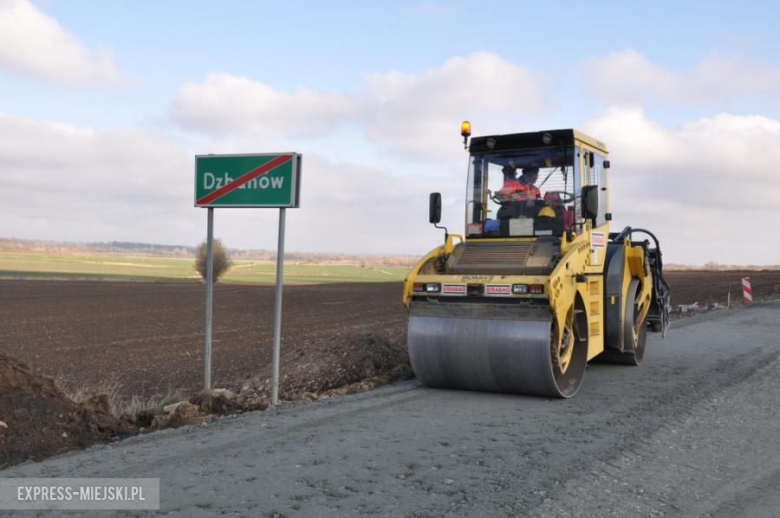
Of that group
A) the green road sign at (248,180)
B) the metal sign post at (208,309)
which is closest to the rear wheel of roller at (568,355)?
the green road sign at (248,180)

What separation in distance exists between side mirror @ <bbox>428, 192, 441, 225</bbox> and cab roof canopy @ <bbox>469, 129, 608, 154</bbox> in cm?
85

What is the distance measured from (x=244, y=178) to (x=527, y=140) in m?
3.75

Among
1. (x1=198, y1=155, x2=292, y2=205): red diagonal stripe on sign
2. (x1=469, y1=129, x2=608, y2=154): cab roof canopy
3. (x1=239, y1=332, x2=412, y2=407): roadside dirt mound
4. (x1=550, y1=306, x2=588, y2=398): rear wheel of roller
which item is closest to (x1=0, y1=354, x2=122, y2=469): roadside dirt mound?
(x1=198, y1=155, x2=292, y2=205): red diagonal stripe on sign

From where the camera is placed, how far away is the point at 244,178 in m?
7.49

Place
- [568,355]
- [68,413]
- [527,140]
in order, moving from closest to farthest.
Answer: [68,413] → [568,355] → [527,140]

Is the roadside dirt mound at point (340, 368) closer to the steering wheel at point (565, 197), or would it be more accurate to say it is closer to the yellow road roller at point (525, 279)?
the yellow road roller at point (525, 279)

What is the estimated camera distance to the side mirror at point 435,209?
29.7ft

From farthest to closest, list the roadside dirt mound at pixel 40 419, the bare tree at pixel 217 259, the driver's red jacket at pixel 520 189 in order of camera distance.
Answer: the bare tree at pixel 217 259
the driver's red jacket at pixel 520 189
the roadside dirt mound at pixel 40 419

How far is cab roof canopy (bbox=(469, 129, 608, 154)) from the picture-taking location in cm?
871

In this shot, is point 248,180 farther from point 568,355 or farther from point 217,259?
point 217,259

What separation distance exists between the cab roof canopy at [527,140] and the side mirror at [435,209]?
0.85 metres

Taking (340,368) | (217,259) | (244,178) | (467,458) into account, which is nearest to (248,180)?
(244,178)

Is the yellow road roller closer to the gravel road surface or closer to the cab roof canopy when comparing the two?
the cab roof canopy

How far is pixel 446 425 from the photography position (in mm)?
6383
